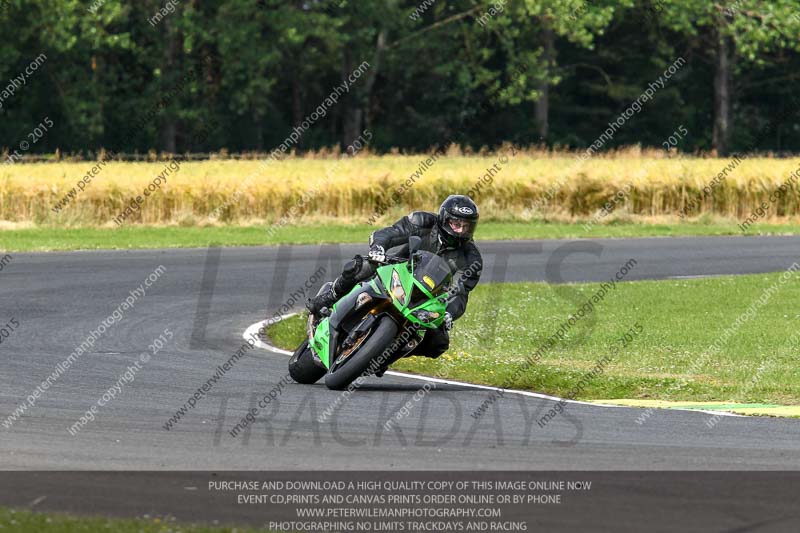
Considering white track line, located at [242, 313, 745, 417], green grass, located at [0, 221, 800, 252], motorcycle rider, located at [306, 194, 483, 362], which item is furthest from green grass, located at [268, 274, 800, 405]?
green grass, located at [0, 221, 800, 252]

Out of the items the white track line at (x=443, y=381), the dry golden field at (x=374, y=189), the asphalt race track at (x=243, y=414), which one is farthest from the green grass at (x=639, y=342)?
the dry golden field at (x=374, y=189)

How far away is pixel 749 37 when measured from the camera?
5784 centimetres

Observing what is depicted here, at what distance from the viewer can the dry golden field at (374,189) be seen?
33.6m

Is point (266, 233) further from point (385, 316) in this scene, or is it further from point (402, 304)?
point (402, 304)

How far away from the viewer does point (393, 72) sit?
6372 cm

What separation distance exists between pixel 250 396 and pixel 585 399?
2.87 meters

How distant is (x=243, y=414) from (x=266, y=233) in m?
21.6

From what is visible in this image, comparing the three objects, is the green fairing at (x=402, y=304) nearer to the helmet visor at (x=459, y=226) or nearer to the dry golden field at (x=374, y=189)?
the helmet visor at (x=459, y=226)

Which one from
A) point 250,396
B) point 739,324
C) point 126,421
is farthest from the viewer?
point 739,324

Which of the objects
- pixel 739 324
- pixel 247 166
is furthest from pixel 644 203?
pixel 739 324
